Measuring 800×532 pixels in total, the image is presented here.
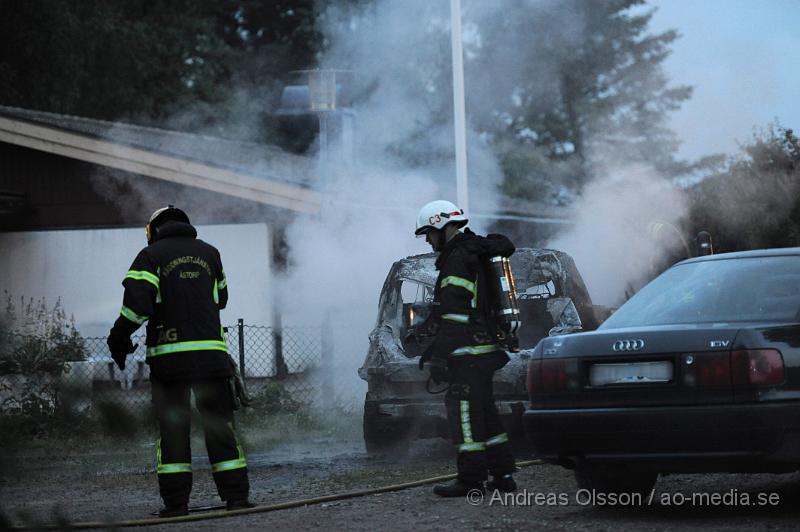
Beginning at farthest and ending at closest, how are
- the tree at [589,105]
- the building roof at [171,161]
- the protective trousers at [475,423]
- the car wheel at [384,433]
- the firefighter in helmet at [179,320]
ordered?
the tree at [589,105]
the building roof at [171,161]
the car wheel at [384,433]
the protective trousers at [475,423]
the firefighter in helmet at [179,320]

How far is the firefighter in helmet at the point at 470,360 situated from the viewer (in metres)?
7.14

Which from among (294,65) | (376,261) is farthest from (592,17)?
(376,261)

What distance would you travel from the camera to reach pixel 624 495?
6648 millimetres

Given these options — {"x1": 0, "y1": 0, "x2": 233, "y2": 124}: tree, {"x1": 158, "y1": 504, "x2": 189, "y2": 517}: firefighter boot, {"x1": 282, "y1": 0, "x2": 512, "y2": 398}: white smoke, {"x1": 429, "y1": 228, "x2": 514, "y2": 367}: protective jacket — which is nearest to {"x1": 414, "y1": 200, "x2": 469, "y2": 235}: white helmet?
{"x1": 429, "y1": 228, "x2": 514, "y2": 367}: protective jacket

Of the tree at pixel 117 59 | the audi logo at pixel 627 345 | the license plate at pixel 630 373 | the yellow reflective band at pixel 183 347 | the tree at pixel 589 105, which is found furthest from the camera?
the tree at pixel 589 105

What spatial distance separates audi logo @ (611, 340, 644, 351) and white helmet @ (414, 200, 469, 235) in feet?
5.73

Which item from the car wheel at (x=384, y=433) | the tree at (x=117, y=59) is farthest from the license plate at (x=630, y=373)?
the tree at (x=117, y=59)

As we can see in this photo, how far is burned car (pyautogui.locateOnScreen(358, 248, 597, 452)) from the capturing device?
899cm

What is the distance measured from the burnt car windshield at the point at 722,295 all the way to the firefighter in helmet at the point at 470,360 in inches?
35.1

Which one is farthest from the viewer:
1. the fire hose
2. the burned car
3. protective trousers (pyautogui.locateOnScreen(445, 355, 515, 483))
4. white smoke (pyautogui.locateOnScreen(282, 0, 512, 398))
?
white smoke (pyautogui.locateOnScreen(282, 0, 512, 398))

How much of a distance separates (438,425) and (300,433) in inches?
124

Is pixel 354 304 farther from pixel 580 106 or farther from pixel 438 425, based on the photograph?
pixel 580 106

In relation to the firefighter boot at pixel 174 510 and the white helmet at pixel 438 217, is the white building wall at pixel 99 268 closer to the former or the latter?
the white helmet at pixel 438 217

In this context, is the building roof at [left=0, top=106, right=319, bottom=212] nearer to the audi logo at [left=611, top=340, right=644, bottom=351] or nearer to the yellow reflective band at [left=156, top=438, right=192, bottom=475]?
the yellow reflective band at [left=156, top=438, right=192, bottom=475]
